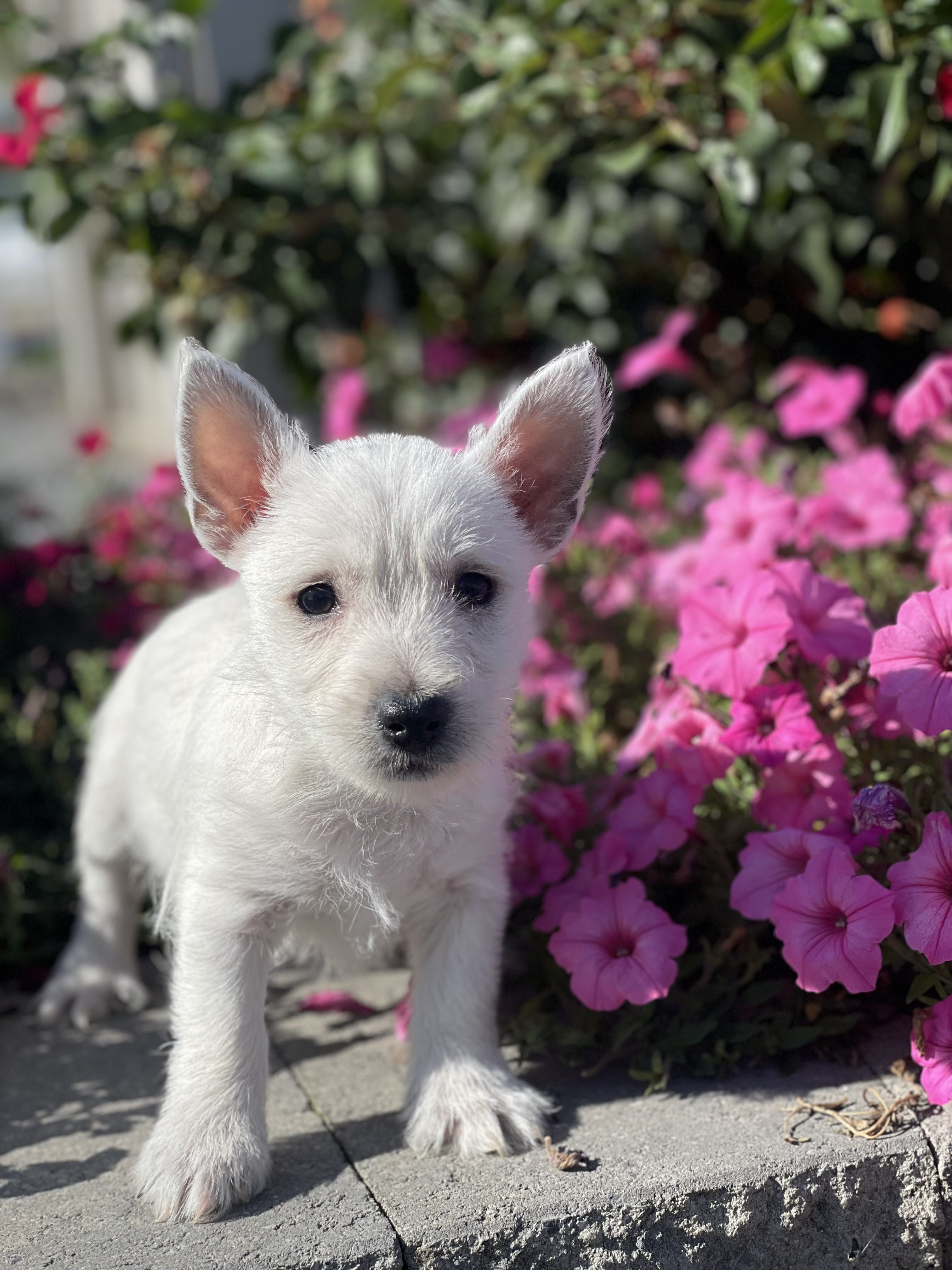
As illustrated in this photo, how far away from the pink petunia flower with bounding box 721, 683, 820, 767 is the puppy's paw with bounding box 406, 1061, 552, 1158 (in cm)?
91

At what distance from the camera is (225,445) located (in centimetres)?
234

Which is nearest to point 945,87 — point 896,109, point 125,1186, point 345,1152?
point 896,109

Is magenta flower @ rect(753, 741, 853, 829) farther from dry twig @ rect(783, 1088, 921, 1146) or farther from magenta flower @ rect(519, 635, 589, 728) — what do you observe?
magenta flower @ rect(519, 635, 589, 728)

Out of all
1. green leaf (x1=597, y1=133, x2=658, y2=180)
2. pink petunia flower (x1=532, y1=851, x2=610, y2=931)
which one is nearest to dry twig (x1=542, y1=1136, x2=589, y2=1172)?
pink petunia flower (x1=532, y1=851, x2=610, y2=931)

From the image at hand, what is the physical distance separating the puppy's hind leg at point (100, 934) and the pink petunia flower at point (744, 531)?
1785 mm

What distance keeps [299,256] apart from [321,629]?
3564mm

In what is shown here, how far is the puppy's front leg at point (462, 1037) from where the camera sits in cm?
239

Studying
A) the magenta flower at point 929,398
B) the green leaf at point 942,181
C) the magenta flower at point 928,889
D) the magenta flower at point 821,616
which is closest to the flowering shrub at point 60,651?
the magenta flower at point 821,616

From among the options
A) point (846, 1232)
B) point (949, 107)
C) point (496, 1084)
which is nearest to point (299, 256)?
A: point (949, 107)

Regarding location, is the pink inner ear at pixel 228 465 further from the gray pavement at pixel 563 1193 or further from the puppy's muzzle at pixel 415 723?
the gray pavement at pixel 563 1193

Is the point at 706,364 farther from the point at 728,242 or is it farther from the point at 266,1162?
the point at 266,1162

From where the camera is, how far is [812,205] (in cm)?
486

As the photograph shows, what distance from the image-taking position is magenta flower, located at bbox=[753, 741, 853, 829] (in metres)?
2.72

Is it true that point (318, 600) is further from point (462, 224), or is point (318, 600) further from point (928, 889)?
point (462, 224)
